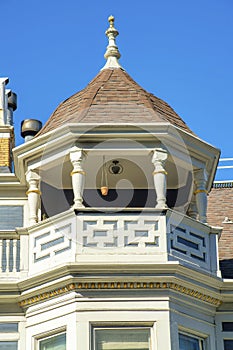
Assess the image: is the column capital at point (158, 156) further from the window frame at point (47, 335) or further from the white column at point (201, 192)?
the window frame at point (47, 335)

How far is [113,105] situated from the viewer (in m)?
23.0

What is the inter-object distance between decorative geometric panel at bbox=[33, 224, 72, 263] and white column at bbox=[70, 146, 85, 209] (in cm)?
76

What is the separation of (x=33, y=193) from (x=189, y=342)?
4.64 meters

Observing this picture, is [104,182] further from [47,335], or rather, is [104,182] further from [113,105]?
[47,335]

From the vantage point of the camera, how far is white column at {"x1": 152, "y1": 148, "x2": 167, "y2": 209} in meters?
21.6

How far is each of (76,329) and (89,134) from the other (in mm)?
4079

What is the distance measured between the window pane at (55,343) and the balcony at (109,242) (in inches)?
51.8

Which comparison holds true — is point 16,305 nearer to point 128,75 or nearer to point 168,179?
point 168,179

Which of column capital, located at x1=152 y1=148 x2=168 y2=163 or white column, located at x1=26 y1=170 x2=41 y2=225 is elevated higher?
column capital, located at x1=152 y1=148 x2=168 y2=163

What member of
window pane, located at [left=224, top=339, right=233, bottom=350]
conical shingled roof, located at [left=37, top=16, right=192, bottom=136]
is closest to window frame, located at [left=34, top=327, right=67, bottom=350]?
window pane, located at [left=224, top=339, right=233, bottom=350]

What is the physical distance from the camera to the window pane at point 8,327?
69.4 feet

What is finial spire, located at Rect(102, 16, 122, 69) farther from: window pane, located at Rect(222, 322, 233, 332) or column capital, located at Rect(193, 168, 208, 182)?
window pane, located at Rect(222, 322, 233, 332)

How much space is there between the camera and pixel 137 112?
74.4ft

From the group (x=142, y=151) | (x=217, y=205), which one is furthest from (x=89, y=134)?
(x=217, y=205)
